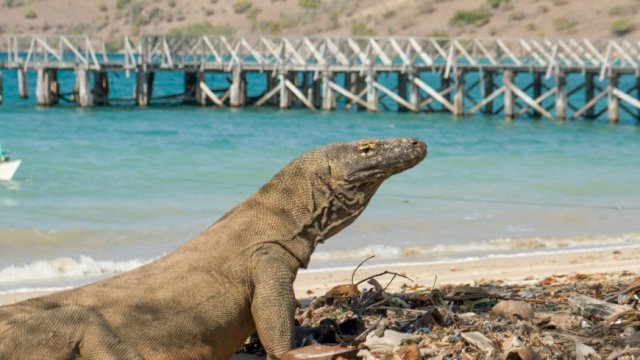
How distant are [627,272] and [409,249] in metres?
3.84

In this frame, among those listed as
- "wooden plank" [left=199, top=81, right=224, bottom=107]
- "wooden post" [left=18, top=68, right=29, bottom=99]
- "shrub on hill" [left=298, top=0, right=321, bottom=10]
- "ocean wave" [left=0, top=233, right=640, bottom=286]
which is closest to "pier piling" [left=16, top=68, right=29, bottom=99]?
"wooden post" [left=18, top=68, right=29, bottom=99]

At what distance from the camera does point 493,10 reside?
112m

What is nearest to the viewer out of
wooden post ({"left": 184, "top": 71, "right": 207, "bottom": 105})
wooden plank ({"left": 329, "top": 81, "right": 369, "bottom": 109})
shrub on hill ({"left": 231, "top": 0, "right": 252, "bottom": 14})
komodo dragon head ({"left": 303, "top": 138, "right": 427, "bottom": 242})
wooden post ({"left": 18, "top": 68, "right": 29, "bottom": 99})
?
komodo dragon head ({"left": 303, "top": 138, "right": 427, "bottom": 242})

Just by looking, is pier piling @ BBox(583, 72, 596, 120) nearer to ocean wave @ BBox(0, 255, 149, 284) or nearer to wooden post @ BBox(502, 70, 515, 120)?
wooden post @ BBox(502, 70, 515, 120)

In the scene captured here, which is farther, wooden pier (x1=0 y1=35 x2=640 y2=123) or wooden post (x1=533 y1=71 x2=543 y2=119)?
wooden post (x1=533 y1=71 x2=543 y2=119)

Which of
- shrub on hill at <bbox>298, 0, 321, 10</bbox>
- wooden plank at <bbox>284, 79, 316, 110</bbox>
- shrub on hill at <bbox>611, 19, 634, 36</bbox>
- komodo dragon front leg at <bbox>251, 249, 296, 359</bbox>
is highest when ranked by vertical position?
komodo dragon front leg at <bbox>251, 249, 296, 359</bbox>

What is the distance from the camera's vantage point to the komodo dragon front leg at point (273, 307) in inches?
232

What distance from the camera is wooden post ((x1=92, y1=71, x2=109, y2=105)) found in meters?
47.4

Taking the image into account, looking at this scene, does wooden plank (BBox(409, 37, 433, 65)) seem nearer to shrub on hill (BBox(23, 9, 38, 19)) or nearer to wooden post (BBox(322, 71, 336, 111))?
wooden post (BBox(322, 71, 336, 111))

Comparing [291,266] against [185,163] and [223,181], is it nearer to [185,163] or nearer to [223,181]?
[223,181]

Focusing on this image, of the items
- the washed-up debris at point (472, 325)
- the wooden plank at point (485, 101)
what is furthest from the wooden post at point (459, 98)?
the washed-up debris at point (472, 325)

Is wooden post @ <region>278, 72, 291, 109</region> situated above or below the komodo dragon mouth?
below

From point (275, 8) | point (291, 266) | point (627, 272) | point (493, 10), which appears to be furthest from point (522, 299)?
point (275, 8)

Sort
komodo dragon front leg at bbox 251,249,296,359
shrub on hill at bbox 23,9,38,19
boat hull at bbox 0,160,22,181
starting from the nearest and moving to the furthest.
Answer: komodo dragon front leg at bbox 251,249,296,359
boat hull at bbox 0,160,22,181
shrub on hill at bbox 23,9,38,19
